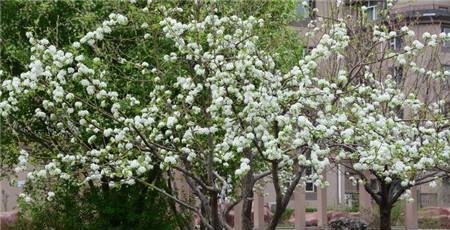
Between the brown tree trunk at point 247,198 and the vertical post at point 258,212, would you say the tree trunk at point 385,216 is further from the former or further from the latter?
the brown tree trunk at point 247,198

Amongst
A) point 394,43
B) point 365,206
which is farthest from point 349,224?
point 394,43

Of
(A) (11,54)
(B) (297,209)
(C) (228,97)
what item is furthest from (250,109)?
(B) (297,209)

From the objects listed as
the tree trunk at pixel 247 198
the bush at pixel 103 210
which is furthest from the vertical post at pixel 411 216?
the tree trunk at pixel 247 198

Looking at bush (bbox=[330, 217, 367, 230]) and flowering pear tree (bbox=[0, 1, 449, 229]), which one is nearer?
flowering pear tree (bbox=[0, 1, 449, 229])

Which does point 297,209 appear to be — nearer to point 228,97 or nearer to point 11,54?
point 11,54

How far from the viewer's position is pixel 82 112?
8906 millimetres

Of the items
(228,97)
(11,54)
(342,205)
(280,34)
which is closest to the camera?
(228,97)

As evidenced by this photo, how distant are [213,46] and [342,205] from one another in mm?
18966

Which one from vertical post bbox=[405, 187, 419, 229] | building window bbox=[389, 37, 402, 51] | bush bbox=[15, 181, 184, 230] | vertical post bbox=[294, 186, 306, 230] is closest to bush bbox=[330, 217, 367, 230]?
vertical post bbox=[294, 186, 306, 230]

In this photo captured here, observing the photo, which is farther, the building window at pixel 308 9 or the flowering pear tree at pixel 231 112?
the building window at pixel 308 9

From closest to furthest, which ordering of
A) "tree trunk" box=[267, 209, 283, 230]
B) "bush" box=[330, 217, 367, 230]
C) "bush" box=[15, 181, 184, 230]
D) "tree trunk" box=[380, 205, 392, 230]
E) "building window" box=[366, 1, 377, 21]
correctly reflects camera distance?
1. "tree trunk" box=[267, 209, 283, 230]
2. "bush" box=[15, 181, 184, 230]
3. "tree trunk" box=[380, 205, 392, 230]
4. "building window" box=[366, 1, 377, 21]
5. "bush" box=[330, 217, 367, 230]

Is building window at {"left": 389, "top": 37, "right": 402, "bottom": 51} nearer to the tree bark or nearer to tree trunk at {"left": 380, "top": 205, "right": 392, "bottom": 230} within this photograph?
tree trunk at {"left": 380, "top": 205, "right": 392, "bottom": 230}

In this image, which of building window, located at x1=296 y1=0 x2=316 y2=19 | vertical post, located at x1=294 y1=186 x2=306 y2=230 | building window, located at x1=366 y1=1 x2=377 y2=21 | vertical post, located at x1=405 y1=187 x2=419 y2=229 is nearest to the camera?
building window, located at x1=296 y1=0 x2=316 y2=19

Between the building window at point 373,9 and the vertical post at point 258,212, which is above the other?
the building window at point 373,9
